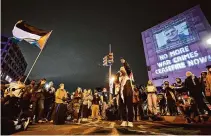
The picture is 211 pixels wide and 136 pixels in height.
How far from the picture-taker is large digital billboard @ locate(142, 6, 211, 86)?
20.3 metres

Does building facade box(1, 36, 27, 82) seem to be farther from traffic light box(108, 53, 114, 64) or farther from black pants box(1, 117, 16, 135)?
black pants box(1, 117, 16, 135)

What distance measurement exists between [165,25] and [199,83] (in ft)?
67.0

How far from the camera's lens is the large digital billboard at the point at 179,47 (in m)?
20.3

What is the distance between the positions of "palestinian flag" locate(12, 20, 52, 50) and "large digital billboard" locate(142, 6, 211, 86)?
1929 centimetres

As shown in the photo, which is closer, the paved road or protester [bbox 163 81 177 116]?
the paved road

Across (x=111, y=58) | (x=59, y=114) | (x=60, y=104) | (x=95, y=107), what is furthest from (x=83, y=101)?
(x=111, y=58)

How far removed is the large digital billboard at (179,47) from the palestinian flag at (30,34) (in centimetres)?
1929

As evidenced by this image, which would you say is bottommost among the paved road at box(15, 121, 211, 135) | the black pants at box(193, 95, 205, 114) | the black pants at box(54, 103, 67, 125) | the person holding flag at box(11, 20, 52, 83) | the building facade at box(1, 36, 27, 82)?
the paved road at box(15, 121, 211, 135)

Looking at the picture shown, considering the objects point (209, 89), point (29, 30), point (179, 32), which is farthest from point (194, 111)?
point (179, 32)

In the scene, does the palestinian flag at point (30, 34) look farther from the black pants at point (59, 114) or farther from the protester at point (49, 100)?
the black pants at point (59, 114)

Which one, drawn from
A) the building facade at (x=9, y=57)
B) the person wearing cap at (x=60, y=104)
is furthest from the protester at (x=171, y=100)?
the building facade at (x=9, y=57)

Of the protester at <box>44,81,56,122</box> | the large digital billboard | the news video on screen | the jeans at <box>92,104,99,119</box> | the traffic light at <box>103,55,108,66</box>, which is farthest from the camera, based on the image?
the news video on screen

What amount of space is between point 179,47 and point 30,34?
2096cm

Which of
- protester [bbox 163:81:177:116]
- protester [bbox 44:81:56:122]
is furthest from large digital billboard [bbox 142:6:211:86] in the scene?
protester [bbox 44:81:56:122]
